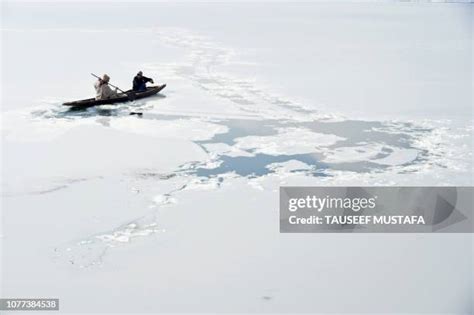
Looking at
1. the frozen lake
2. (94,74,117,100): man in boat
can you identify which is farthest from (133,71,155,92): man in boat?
(94,74,117,100): man in boat

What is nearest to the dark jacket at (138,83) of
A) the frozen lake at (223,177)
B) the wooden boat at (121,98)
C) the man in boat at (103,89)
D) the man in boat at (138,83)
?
the man in boat at (138,83)

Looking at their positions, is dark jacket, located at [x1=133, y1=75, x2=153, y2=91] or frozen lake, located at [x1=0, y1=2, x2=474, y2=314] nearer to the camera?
frozen lake, located at [x1=0, y1=2, x2=474, y2=314]

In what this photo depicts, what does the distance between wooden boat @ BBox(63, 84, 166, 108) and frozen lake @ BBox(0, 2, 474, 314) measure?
0.21 meters

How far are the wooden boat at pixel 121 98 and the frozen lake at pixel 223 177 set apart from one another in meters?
0.21

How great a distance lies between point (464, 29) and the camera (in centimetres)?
2619

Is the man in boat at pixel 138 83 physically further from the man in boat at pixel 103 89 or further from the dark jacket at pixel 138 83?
the man in boat at pixel 103 89

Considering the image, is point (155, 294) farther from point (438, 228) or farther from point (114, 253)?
point (438, 228)

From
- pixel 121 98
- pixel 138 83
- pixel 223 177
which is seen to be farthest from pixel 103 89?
pixel 223 177

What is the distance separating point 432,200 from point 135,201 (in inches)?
136

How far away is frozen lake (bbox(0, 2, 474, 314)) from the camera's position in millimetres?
4770

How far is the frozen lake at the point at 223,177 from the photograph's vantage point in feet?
15.6

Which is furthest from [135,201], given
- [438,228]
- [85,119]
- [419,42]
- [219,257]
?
[419,42]

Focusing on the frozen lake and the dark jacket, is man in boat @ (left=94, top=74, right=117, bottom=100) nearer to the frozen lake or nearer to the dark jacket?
the frozen lake

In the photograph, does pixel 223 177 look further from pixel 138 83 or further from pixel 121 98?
pixel 138 83
